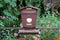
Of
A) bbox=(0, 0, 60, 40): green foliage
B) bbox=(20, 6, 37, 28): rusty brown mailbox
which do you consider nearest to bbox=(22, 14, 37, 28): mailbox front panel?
bbox=(20, 6, 37, 28): rusty brown mailbox

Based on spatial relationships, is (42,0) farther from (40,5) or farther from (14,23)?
(14,23)

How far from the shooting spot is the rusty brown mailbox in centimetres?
384

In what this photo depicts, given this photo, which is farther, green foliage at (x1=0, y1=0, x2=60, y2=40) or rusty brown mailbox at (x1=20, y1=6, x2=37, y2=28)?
green foliage at (x1=0, y1=0, x2=60, y2=40)

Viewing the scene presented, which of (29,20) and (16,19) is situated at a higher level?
(29,20)

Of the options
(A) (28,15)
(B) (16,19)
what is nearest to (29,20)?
(A) (28,15)

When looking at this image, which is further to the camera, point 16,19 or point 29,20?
point 16,19

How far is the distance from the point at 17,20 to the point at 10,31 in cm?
79

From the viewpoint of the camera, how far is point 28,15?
3.85m

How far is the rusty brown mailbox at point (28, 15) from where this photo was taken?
384cm

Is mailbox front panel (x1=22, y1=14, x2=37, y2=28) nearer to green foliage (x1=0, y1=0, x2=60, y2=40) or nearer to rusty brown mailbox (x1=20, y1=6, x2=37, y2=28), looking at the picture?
rusty brown mailbox (x1=20, y1=6, x2=37, y2=28)

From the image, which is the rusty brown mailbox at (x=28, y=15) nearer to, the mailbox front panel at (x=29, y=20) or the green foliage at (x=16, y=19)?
the mailbox front panel at (x=29, y=20)

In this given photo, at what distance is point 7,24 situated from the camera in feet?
18.6

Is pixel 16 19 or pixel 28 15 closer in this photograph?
pixel 28 15

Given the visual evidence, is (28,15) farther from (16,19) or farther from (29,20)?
(16,19)
